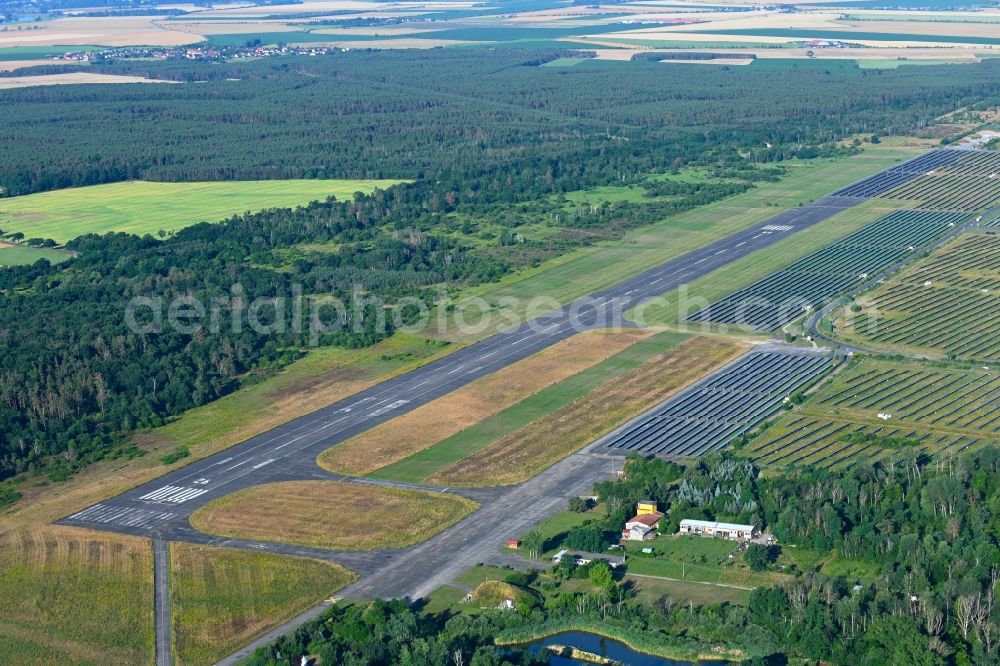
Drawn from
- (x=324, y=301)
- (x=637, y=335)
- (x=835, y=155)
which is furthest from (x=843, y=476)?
(x=835, y=155)

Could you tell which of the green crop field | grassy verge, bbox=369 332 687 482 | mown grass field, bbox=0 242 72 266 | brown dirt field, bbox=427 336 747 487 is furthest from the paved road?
the green crop field

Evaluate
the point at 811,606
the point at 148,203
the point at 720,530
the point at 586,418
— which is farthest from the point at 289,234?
the point at 811,606

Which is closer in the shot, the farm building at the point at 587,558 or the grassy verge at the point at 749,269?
the farm building at the point at 587,558

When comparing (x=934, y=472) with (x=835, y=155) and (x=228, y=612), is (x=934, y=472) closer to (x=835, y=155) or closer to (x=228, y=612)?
(x=228, y=612)

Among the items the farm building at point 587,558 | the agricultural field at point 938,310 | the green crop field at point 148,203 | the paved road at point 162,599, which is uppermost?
the green crop field at point 148,203

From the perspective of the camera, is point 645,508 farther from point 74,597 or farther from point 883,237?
point 883,237

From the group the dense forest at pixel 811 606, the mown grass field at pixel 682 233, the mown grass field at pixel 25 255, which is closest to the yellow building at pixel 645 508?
the dense forest at pixel 811 606

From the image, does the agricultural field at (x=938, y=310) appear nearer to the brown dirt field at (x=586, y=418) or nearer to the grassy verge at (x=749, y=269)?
the grassy verge at (x=749, y=269)
